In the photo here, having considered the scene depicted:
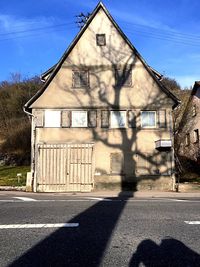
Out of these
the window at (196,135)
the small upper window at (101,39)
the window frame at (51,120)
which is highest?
the small upper window at (101,39)

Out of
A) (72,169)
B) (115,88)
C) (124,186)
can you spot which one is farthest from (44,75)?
(124,186)

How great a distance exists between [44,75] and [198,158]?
19.0 m

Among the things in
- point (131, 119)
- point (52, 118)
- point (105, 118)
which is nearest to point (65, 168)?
point (52, 118)

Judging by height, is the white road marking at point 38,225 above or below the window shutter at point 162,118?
below

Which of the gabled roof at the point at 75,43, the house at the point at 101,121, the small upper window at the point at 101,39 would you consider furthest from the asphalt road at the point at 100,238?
the small upper window at the point at 101,39

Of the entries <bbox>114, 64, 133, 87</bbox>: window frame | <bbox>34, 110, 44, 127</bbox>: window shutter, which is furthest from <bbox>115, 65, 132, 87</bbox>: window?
<bbox>34, 110, 44, 127</bbox>: window shutter

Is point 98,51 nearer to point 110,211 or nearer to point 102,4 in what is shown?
point 102,4

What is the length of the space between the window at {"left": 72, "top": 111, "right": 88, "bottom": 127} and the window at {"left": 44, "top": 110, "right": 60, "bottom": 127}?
3.07 feet

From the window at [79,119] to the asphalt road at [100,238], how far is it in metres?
14.8

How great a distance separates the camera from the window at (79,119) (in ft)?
81.6

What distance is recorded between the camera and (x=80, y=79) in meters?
25.5

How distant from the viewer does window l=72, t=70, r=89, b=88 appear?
25.4 metres

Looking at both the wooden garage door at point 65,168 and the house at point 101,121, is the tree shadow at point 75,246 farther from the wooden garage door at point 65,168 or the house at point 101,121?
the house at point 101,121

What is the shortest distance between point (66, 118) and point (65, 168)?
2939 mm
